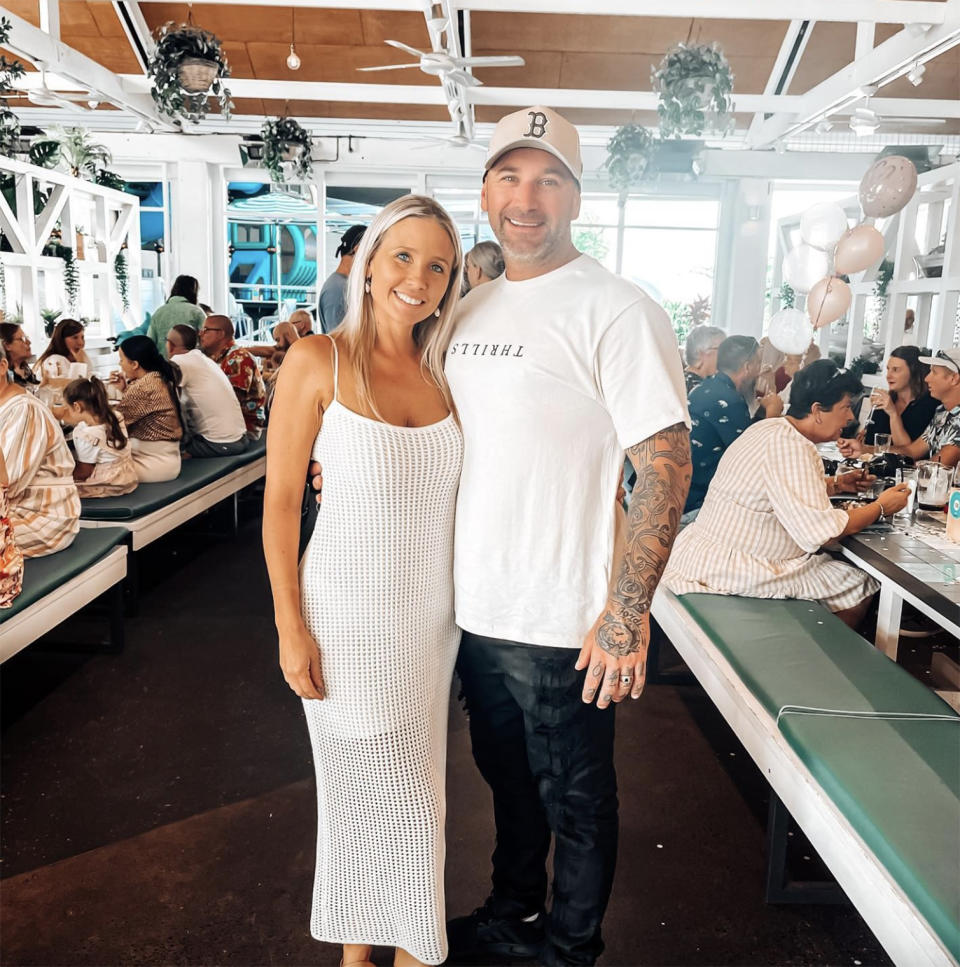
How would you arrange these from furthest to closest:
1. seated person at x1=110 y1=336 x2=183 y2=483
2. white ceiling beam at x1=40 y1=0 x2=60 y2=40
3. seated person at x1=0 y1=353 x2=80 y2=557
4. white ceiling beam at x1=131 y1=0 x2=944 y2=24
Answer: white ceiling beam at x1=40 y1=0 x2=60 y2=40
white ceiling beam at x1=131 y1=0 x2=944 y2=24
seated person at x1=110 y1=336 x2=183 y2=483
seated person at x1=0 y1=353 x2=80 y2=557

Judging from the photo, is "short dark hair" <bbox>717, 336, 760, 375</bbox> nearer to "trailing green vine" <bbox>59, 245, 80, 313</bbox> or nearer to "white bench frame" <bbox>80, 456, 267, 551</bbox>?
"white bench frame" <bbox>80, 456, 267, 551</bbox>

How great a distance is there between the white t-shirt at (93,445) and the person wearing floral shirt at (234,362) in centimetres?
217

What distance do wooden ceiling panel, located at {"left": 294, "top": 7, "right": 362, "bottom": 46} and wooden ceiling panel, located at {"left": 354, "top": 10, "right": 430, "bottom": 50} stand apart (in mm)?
105

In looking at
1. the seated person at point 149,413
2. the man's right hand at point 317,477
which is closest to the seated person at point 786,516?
the man's right hand at point 317,477

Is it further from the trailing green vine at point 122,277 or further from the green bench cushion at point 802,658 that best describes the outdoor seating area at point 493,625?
the trailing green vine at point 122,277

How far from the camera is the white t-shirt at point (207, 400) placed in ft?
18.4

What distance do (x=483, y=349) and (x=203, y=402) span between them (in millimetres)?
4500

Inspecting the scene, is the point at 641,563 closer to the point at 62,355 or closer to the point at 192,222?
the point at 62,355

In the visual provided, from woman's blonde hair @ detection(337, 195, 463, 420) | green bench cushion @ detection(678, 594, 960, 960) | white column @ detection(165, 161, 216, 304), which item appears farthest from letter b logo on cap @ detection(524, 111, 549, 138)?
white column @ detection(165, 161, 216, 304)

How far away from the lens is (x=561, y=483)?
1.60 meters

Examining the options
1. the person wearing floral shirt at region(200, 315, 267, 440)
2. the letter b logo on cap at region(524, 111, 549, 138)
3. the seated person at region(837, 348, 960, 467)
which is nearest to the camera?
the letter b logo on cap at region(524, 111, 549, 138)

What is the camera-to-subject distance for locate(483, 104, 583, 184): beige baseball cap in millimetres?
1608

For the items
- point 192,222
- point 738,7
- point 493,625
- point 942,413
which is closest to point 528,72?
point 738,7

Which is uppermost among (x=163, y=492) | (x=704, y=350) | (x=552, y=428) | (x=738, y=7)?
(x=738, y=7)
